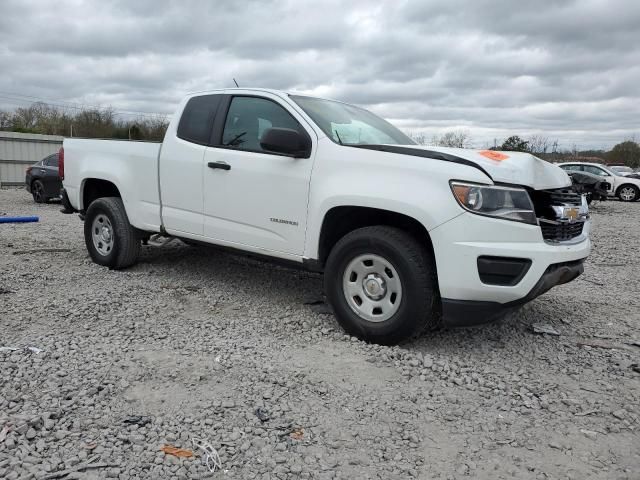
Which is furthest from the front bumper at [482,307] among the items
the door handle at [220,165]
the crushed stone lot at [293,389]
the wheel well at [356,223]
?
the door handle at [220,165]

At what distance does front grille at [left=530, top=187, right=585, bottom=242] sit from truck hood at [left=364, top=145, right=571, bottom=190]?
0.27 ft

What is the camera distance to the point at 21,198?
1722 centimetres

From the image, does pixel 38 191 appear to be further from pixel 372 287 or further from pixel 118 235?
pixel 372 287

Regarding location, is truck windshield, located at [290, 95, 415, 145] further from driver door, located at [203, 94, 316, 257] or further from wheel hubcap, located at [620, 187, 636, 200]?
wheel hubcap, located at [620, 187, 636, 200]

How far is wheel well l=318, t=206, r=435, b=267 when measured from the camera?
13.3 ft

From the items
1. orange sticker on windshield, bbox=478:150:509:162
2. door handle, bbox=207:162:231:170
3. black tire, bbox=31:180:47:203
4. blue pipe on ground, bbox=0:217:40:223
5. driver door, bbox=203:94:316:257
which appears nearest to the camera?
orange sticker on windshield, bbox=478:150:509:162

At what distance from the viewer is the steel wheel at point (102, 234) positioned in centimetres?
632

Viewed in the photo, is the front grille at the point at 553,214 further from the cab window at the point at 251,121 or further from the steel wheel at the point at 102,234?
the steel wheel at the point at 102,234

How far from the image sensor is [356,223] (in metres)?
4.43

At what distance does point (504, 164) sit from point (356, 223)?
4.02 ft

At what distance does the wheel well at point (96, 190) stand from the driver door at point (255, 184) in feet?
6.43

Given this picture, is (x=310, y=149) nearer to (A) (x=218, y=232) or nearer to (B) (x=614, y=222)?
(A) (x=218, y=232)

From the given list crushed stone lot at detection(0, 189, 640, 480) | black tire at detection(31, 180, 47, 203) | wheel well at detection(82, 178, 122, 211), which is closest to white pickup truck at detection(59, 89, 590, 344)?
crushed stone lot at detection(0, 189, 640, 480)

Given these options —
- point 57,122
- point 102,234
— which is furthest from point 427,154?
point 57,122
